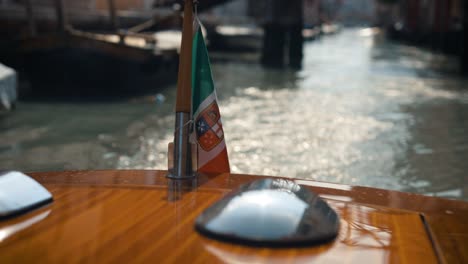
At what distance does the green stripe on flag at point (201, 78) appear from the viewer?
1.92 meters

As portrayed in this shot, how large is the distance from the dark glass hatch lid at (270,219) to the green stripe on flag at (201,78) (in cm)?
64

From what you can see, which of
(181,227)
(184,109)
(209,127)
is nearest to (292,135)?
(209,127)

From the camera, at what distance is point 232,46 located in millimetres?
22781

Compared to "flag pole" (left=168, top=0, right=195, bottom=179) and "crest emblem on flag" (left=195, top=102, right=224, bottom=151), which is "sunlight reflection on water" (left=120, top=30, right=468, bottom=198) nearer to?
"crest emblem on flag" (left=195, top=102, right=224, bottom=151)

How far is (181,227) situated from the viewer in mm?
1398

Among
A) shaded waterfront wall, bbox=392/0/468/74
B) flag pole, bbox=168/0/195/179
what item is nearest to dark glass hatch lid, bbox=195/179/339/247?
flag pole, bbox=168/0/195/179

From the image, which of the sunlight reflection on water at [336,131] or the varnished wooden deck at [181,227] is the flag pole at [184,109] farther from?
the sunlight reflection on water at [336,131]

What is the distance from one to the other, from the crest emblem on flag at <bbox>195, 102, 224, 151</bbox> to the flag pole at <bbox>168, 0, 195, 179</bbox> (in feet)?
0.25

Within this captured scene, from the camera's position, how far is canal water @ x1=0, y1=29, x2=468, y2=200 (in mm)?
4891

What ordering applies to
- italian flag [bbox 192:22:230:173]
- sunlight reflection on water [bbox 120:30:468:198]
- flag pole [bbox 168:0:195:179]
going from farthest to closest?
sunlight reflection on water [bbox 120:30:468:198] → italian flag [bbox 192:22:230:173] → flag pole [bbox 168:0:195:179]

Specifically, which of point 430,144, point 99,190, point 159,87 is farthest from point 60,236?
point 159,87

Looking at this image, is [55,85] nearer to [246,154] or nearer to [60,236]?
[246,154]

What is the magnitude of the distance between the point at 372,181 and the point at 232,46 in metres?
18.6

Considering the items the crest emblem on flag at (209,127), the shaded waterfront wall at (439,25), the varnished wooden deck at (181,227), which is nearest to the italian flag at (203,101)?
the crest emblem on flag at (209,127)
